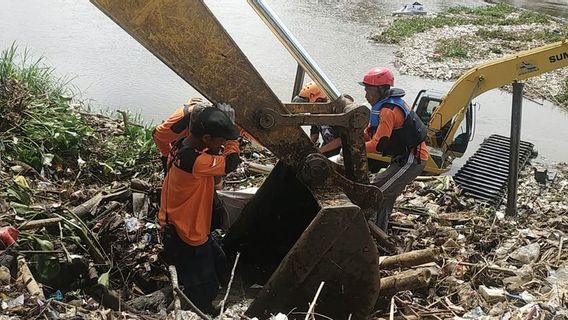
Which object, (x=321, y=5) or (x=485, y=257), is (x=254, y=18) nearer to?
(x=321, y=5)

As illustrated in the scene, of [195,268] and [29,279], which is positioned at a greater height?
[29,279]

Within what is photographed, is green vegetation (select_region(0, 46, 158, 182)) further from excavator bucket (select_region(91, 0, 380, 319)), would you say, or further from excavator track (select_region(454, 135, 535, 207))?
excavator track (select_region(454, 135, 535, 207))

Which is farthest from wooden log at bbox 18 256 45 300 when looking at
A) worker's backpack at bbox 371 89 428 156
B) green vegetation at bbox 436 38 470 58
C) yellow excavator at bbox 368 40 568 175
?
green vegetation at bbox 436 38 470 58

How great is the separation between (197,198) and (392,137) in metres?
2.56

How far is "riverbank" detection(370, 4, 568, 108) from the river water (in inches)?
28.1

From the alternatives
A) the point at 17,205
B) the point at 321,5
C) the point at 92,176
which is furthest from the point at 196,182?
the point at 321,5

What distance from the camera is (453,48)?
20.9m

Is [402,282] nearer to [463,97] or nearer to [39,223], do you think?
[39,223]

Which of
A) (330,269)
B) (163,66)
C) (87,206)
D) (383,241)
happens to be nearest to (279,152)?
(330,269)

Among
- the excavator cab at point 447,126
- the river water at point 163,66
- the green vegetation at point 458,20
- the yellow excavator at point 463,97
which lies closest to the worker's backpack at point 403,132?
the yellow excavator at point 463,97

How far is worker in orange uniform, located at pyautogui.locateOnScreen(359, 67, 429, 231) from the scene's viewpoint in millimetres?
5797

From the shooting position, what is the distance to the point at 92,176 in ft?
20.5

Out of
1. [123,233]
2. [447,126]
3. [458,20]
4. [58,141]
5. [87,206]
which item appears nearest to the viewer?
[123,233]

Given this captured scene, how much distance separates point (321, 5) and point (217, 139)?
27769mm
